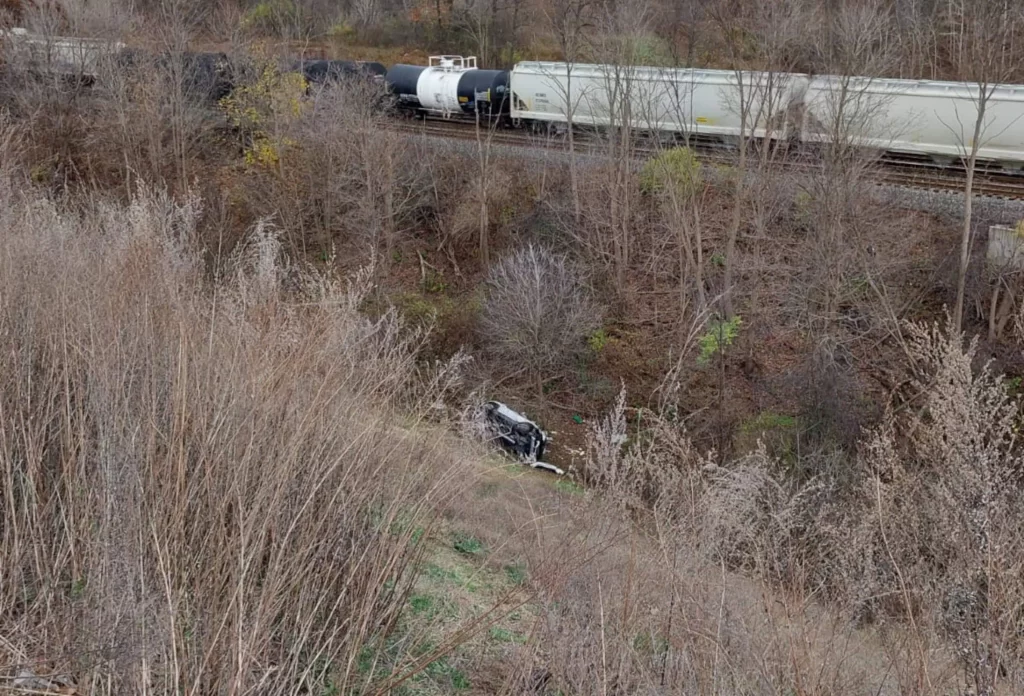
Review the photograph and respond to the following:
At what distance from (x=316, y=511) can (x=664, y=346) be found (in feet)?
51.2

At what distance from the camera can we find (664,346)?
19.8 m

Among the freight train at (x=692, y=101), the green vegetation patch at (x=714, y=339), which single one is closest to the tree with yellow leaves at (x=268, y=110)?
the freight train at (x=692, y=101)

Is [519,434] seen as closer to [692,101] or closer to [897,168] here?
[692,101]

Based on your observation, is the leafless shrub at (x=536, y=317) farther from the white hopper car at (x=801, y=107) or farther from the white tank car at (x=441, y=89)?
the white tank car at (x=441, y=89)

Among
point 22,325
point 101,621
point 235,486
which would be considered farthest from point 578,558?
point 22,325

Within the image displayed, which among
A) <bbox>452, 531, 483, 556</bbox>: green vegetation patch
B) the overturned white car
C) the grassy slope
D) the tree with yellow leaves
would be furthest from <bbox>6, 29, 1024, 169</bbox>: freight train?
the grassy slope

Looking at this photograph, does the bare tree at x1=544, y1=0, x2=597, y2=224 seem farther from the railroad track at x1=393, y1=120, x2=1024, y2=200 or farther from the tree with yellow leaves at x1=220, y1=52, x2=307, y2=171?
the tree with yellow leaves at x1=220, y1=52, x2=307, y2=171

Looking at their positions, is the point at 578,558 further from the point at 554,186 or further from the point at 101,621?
the point at 554,186

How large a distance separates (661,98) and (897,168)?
605cm

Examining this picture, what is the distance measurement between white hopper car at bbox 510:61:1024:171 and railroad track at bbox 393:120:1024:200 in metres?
0.33

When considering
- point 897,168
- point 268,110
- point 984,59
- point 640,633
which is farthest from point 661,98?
point 640,633

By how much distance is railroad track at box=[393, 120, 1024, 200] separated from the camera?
1941cm

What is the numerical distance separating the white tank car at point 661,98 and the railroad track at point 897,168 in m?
0.60

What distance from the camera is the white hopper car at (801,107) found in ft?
60.0
